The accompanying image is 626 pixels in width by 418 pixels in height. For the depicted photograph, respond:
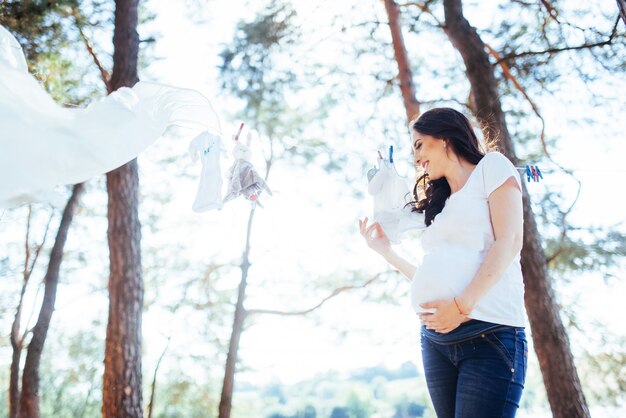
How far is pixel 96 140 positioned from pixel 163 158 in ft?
19.8

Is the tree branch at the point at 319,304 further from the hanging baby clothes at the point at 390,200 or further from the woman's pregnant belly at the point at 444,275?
the woman's pregnant belly at the point at 444,275

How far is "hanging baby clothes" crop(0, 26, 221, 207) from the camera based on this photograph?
1.34 metres

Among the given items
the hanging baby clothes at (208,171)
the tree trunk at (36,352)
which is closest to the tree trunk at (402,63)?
the hanging baby clothes at (208,171)

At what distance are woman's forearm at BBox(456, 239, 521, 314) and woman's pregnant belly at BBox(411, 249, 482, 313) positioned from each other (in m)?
0.05

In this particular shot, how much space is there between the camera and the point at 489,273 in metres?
1.08

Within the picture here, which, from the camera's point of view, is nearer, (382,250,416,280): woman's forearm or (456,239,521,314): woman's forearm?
(456,239,521,314): woman's forearm

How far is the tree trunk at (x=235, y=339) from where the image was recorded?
21.2ft

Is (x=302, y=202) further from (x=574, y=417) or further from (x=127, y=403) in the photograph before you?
(x=574, y=417)

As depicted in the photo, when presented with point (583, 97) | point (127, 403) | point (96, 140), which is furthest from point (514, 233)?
point (583, 97)

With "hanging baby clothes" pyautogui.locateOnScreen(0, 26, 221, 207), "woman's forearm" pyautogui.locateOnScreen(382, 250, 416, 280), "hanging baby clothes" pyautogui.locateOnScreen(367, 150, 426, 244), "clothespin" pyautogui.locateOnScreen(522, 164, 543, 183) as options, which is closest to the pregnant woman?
"woman's forearm" pyautogui.locateOnScreen(382, 250, 416, 280)

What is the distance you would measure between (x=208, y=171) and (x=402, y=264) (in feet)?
2.81

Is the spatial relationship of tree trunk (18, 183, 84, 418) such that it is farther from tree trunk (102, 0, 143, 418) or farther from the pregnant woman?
the pregnant woman

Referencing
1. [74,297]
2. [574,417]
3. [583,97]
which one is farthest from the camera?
[74,297]

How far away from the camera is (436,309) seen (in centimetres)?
112
